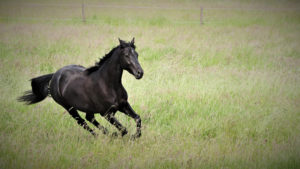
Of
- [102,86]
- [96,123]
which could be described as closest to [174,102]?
[96,123]

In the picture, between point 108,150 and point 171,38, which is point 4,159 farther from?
point 171,38

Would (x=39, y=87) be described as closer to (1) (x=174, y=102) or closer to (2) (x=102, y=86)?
(2) (x=102, y=86)

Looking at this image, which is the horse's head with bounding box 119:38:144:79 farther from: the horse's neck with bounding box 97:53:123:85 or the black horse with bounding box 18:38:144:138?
the horse's neck with bounding box 97:53:123:85

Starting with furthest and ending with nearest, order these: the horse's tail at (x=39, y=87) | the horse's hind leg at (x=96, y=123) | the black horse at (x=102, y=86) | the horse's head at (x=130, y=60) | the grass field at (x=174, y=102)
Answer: the horse's tail at (x=39, y=87) < the horse's hind leg at (x=96, y=123) < the grass field at (x=174, y=102) < the black horse at (x=102, y=86) < the horse's head at (x=130, y=60)

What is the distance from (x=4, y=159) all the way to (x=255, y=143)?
370 cm

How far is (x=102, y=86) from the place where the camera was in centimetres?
454

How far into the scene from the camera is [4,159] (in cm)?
421

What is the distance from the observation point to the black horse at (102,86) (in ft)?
14.0

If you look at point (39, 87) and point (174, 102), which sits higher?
point (39, 87)

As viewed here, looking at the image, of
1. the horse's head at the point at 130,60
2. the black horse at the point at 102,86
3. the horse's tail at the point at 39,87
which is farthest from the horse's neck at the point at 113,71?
the horse's tail at the point at 39,87

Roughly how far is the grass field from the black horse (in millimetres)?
417

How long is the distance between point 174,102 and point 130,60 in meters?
2.75

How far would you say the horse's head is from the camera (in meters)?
4.09

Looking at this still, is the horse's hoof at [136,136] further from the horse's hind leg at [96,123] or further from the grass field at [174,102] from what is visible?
the horse's hind leg at [96,123]
